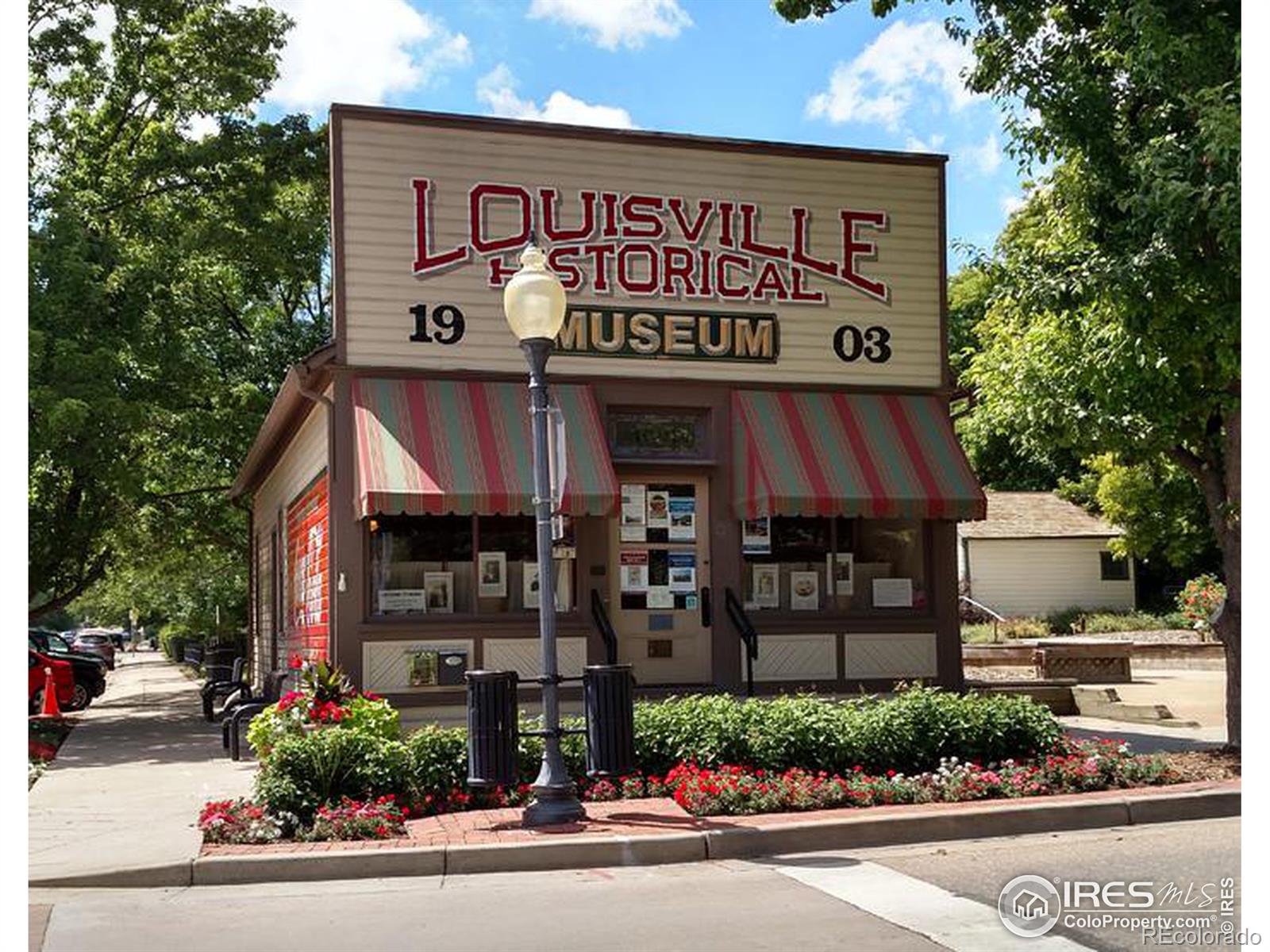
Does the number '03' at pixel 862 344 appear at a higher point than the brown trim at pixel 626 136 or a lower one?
lower

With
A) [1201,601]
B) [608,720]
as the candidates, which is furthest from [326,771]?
[1201,601]

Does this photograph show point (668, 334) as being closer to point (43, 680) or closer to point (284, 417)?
point (284, 417)

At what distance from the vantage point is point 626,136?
15.7 m

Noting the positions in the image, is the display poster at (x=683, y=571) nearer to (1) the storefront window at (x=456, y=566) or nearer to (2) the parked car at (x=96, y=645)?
(1) the storefront window at (x=456, y=566)

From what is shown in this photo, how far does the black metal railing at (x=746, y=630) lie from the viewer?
15164 mm

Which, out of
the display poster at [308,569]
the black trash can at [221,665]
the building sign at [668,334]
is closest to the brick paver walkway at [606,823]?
the display poster at [308,569]

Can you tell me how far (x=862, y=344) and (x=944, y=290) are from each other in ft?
4.58

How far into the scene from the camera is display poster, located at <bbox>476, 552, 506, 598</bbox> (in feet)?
48.8

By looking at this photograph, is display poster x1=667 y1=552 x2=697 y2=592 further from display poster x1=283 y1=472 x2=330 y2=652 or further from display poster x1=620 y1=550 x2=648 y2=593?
display poster x1=283 y1=472 x2=330 y2=652

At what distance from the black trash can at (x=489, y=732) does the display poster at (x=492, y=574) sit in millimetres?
4529

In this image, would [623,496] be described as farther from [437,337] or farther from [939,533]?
[939,533]

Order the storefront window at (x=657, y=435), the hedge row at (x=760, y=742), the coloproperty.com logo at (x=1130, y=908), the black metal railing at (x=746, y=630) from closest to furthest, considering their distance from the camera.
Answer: the coloproperty.com logo at (x=1130, y=908)
the hedge row at (x=760, y=742)
the black metal railing at (x=746, y=630)
the storefront window at (x=657, y=435)

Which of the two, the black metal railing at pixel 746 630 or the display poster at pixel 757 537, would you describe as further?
the display poster at pixel 757 537

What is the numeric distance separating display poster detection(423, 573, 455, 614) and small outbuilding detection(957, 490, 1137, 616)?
30381 millimetres
